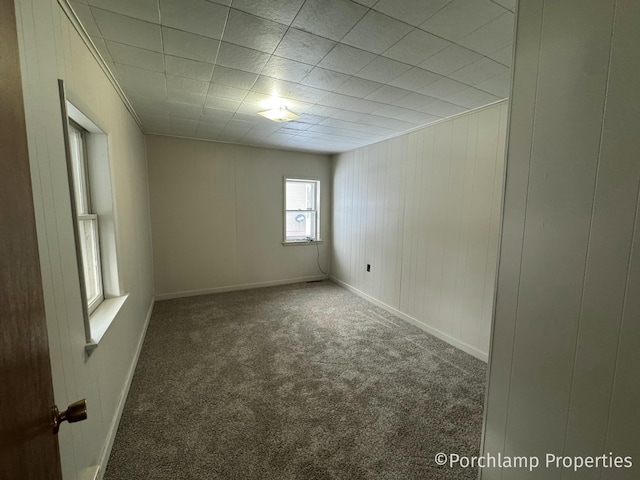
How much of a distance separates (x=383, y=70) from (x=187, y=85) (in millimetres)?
1544

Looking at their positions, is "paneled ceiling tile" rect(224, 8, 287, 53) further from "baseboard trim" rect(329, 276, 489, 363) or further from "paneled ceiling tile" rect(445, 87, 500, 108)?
"baseboard trim" rect(329, 276, 489, 363)

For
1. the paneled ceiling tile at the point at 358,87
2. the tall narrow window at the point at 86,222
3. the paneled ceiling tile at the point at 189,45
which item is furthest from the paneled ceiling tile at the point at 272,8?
the tall narrow window at the point at 86,222

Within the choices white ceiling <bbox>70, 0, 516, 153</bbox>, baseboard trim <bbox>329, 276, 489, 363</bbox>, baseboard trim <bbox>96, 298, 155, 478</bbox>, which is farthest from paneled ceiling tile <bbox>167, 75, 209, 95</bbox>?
baseboard trim <bbox>329, 276, 489, 363</bbox>

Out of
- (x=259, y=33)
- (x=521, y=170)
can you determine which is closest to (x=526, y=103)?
(x=521, y=170)

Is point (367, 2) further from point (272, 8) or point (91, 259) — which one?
point (91, 259)

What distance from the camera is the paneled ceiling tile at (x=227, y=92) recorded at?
2.26 m

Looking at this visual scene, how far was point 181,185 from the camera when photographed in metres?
4.10

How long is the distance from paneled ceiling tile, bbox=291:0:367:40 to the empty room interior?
14mm

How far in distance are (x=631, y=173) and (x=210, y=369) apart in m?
2.87

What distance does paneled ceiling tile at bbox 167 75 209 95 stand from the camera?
6.95ft

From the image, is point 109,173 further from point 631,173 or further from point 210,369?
point 631,173

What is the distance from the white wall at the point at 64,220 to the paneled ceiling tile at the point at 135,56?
142 millimetres

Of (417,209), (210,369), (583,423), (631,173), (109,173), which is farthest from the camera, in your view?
(417,209)

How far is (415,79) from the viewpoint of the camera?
204cm
